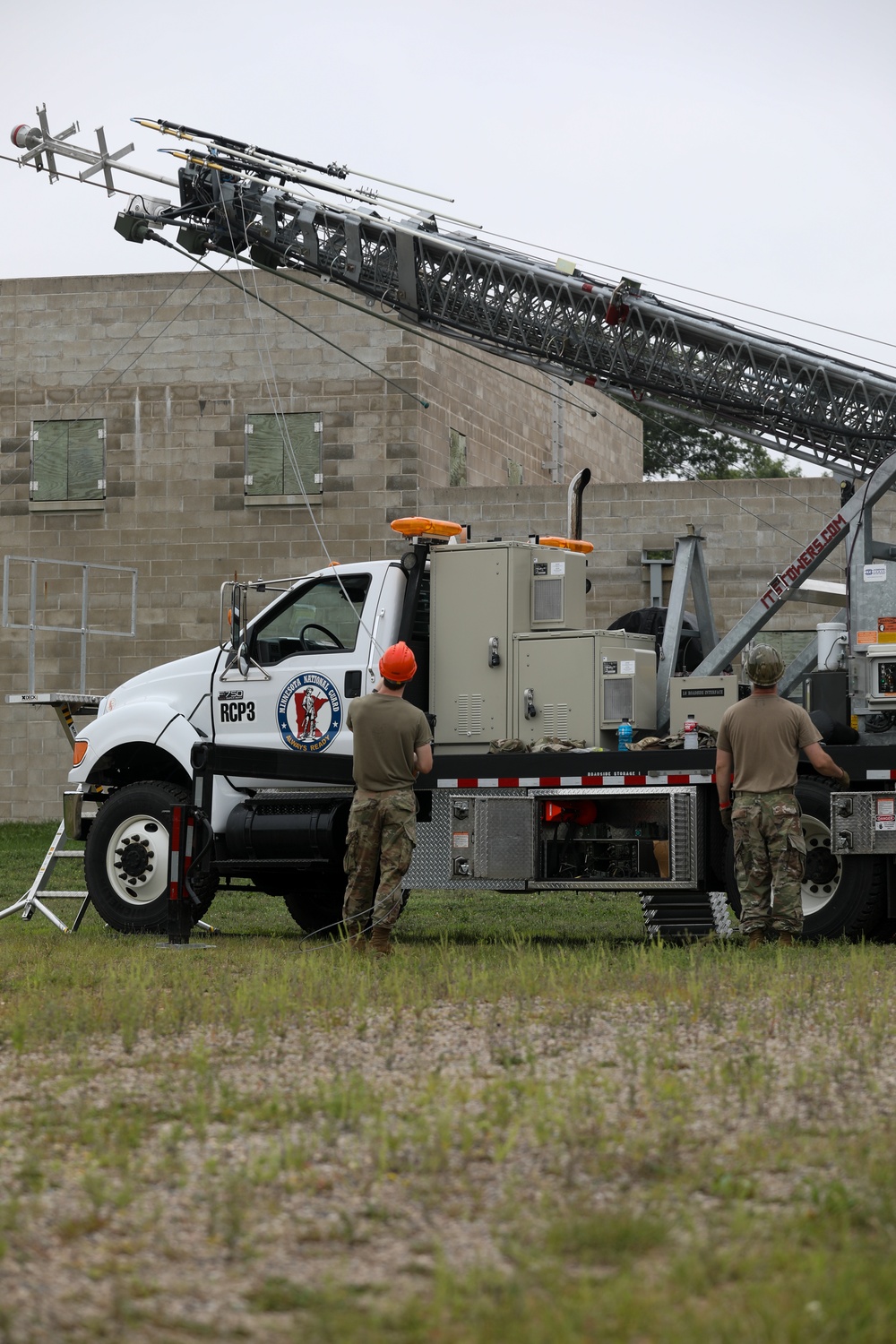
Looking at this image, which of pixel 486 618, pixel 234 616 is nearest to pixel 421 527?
pixel 486 618

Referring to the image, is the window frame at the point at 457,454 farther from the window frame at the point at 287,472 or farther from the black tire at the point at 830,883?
the black tire at the point at 830,883

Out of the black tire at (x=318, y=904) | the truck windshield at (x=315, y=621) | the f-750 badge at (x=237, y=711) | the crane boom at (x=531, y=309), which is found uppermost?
the crane boom at (x=531, y=309)

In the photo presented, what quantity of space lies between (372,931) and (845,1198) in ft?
19.9

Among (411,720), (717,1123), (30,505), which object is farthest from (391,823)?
(30,505)

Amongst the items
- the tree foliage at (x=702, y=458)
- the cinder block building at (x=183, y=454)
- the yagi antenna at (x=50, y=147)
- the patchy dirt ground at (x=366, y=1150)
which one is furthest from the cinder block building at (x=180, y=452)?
the tree foliage at (x=702, y=458)

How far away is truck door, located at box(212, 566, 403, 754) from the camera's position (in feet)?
39.2

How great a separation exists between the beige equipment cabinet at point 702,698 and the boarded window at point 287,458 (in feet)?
42.6

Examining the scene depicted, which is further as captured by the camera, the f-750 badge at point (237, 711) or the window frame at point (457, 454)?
the window frame at point (457, 454)

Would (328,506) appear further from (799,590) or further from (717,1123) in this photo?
(717,1123)

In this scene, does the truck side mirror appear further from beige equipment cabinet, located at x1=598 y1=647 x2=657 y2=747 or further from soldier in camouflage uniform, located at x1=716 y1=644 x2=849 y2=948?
soldier in camouflage uniform, located at x1=716 y1=644 x2=849 y2=948

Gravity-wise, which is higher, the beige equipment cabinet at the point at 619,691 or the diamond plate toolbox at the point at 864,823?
the beige equipment cabinet at the point at 619,691

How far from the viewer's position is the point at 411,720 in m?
10.3

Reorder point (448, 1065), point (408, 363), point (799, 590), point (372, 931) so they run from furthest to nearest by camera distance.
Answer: point (408, 363) < point (799, 590) < point (372, 931) < point (448, 1065)

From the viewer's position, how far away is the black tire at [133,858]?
12.1 metres
